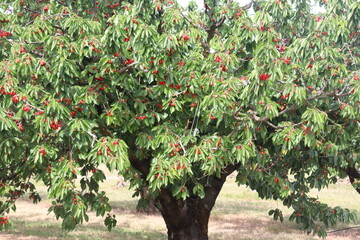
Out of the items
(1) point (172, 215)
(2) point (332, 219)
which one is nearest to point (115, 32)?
(1) point (172, 215)

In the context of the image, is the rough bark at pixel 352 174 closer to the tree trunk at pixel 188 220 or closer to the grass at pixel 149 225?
the grass at pixel 149 225

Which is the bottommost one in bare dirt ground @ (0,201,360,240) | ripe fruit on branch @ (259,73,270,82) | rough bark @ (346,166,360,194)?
bare dirt ground @ (0,201,360,240)

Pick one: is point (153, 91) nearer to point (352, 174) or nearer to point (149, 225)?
point (352, 174)

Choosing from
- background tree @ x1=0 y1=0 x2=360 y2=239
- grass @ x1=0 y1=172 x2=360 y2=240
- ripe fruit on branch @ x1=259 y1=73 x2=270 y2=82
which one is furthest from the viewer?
grass @ x1=0 y1=172 x2=360 y2=240

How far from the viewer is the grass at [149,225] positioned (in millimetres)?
19688

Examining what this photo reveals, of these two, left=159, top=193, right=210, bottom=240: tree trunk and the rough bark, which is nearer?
left=159, top=193, right=210, bottom=240: tree trunk

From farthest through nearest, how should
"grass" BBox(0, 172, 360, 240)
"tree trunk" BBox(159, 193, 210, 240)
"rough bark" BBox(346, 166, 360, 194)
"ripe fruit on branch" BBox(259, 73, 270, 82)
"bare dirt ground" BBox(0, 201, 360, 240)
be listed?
1. "bare dirt ground" BBox(0, 201, 360, 240)
2. "grass" BBox(0, 172, 360, 240)
3. "rough bark" BBox(346, 166, 360, 194)
4. "tree trunk" BBox(159, 193, 210, 240)
5. "ripe fruit on branch" BBox(259, 73, 270, 82)

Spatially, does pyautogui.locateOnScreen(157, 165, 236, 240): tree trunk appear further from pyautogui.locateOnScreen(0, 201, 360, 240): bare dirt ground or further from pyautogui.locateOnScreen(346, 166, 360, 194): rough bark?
pyautogui.locateOnScreen(0, 201, 360, 240): bare dirt ground

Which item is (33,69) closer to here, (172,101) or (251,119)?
(172,101)

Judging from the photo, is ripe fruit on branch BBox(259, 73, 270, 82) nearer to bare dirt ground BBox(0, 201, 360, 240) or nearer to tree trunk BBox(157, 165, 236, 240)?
tree trunk BBox(157, 165, 236, 240)

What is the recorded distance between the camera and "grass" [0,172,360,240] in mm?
19688

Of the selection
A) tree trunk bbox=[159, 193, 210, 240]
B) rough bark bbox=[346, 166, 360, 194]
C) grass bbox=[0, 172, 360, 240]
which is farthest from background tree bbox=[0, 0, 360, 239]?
grass bbox=[0, 172, 360, 240]

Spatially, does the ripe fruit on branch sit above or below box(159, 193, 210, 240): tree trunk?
above

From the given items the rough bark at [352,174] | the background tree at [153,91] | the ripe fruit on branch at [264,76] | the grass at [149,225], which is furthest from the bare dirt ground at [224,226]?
the ripe fruit on branch at [264,76]
